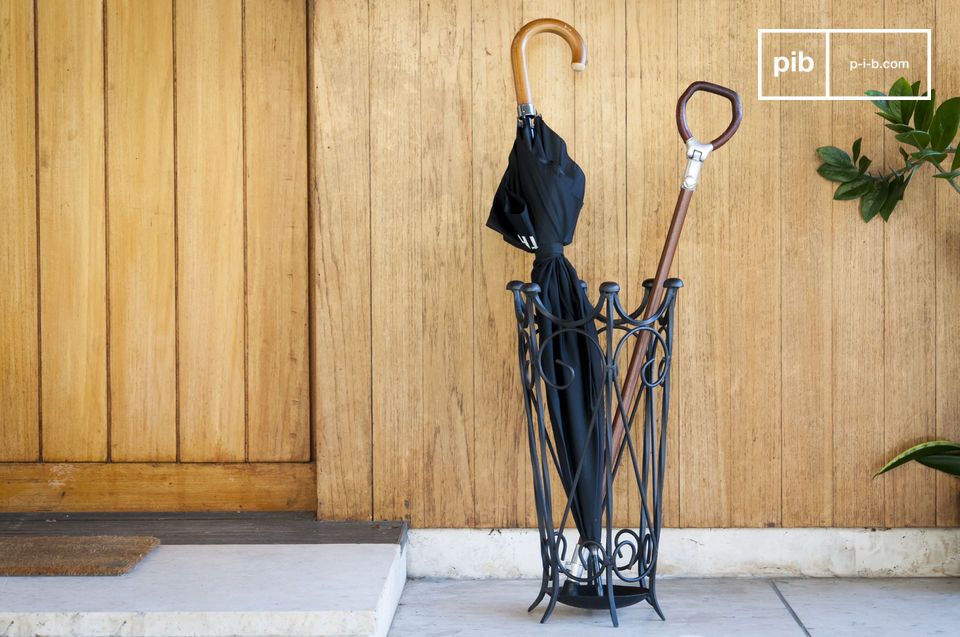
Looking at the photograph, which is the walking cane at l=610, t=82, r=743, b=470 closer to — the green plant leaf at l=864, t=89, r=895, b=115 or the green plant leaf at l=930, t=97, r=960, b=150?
the green plant leaf at l=864, t=89, r=895, b=115

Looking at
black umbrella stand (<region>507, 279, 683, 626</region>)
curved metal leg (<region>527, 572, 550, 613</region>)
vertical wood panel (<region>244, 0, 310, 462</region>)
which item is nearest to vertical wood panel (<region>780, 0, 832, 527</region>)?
black umbrella stand (<region>507, 279, 683, 626</region>)

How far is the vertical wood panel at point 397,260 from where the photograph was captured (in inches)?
80.8

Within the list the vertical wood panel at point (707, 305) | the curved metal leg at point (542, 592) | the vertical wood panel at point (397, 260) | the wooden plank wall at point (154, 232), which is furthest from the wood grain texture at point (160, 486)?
the vertical wood panel at point (707, 305)

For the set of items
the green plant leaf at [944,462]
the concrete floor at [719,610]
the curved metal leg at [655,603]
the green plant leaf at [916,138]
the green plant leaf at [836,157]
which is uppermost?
the green plant leaf at [916,138]

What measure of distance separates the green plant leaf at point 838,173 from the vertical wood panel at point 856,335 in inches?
2.6

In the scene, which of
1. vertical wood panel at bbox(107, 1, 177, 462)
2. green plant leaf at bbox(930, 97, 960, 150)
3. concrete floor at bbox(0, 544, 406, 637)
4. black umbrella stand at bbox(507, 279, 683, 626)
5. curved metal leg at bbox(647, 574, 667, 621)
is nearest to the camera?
concrete floor at bbox(0, 544, 406, 637)

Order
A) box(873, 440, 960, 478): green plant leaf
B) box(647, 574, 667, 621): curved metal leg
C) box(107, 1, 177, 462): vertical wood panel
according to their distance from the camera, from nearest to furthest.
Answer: box(647, 574, 667, 621): curved metal leg < box(873, 440, 960, 478): green plant leaf < box(107, 1, 177, 462): vertical wood panel

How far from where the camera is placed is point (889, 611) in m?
1.85

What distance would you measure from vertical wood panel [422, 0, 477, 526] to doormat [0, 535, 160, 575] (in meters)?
0.67

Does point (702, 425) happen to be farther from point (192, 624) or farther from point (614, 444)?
point (192, 624)

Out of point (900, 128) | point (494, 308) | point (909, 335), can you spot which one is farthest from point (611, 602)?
point (900, 128)

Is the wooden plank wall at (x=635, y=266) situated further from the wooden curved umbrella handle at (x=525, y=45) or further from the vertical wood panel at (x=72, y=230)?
the vertical wood panel at (x=72, y=230)

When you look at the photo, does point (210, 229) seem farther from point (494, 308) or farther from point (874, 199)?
point (874, 199)

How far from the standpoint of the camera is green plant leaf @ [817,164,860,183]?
202 cm
